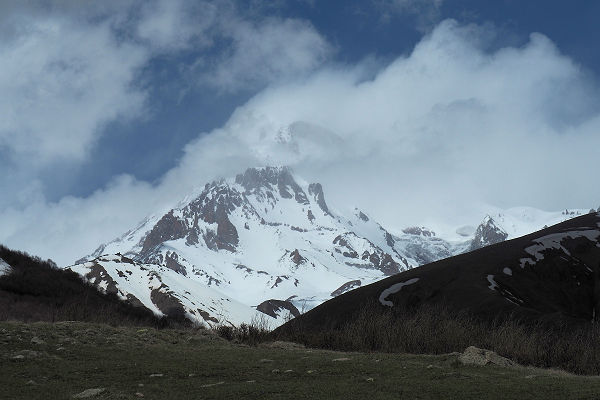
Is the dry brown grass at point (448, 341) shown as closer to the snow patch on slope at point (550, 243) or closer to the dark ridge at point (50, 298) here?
the dark ridge at point (50, 298)

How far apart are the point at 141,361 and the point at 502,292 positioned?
43.9 m

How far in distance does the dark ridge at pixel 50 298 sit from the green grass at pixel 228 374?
32.6ft

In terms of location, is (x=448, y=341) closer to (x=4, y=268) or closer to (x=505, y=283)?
(x=4, y=268)

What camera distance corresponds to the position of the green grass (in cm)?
1437

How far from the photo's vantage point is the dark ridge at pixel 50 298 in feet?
116

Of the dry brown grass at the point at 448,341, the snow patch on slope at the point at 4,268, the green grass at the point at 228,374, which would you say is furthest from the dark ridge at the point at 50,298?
the dry brown grass at the point at 448,341

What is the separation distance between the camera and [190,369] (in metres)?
18.3

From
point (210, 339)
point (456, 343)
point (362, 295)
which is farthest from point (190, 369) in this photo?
point (362, 295)

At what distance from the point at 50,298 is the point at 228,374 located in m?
29.6

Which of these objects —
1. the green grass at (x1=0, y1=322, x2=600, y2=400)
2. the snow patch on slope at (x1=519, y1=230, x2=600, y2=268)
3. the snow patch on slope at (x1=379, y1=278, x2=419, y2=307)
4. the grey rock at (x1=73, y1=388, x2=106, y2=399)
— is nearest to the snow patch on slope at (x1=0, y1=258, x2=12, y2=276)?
the green grass at (x1=0, y1=322, x2=600, y2=400)

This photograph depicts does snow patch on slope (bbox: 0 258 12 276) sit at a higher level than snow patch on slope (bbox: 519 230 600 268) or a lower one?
lower

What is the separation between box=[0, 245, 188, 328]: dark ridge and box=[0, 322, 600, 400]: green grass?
993 centimetres

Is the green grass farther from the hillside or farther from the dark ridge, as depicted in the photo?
the hillside

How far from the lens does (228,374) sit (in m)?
17.5
